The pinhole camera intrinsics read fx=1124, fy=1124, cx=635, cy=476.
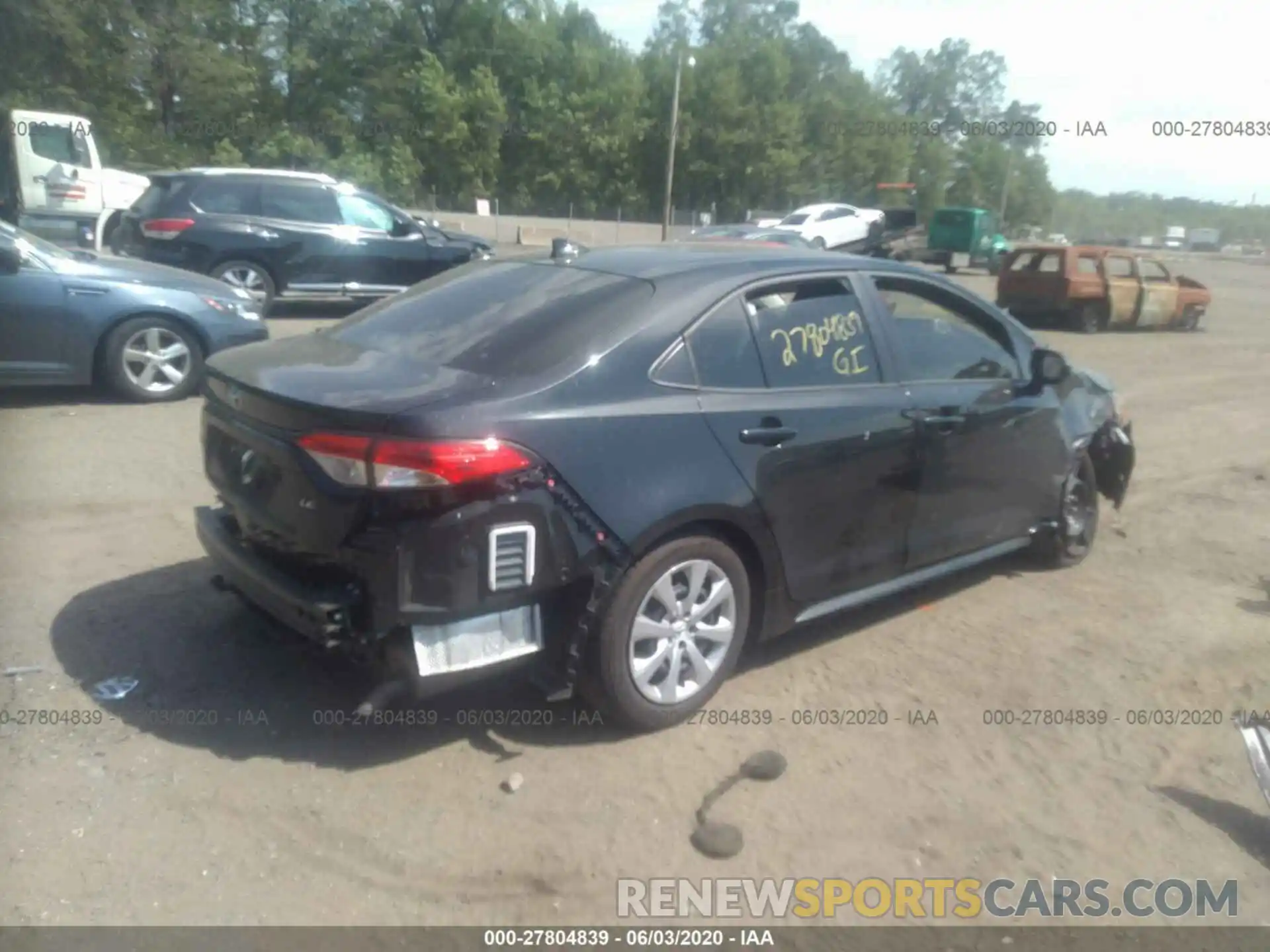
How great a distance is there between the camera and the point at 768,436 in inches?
159

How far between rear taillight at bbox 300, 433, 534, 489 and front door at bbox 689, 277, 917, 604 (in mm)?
886

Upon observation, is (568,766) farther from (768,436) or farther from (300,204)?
(300,204)

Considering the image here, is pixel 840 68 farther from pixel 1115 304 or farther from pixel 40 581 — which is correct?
pixel 40 581

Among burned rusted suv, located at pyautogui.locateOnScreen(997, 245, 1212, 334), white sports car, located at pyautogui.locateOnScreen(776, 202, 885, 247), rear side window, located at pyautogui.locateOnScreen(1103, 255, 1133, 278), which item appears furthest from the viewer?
white sports car, located at pyautogui.locateOnScreen(776, 202, 885, 247)

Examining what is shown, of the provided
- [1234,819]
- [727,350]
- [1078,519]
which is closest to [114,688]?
[727,350]

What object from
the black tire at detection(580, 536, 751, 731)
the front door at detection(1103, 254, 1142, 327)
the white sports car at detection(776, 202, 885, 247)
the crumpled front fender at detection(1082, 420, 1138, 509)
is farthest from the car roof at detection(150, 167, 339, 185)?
the white sports car at detection(776, 202, 885, 247)

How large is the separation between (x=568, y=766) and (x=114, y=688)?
5.63ft

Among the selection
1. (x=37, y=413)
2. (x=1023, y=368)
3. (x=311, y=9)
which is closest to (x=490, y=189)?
(x=311, y=9)

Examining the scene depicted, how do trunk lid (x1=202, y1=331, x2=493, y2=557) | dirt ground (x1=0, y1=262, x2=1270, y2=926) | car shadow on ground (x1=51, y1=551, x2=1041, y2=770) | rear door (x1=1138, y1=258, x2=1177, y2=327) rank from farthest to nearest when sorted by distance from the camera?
rear door (x1=1138, y1=258, x2=1177, y2=327) → car shadow on ground (x1=51, y1=551, x2=1041, y2=770) → trunk lid (x1=202, y1=331, x2=493, y2=557) → dirt ground (x1=0, y1=262, x2=1270, y2=926)

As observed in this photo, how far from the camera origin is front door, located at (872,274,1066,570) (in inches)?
185

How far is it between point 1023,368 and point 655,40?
58.3 m

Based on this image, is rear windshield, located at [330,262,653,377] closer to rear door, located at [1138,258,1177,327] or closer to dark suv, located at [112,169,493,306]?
dark suv, located at [112,169,493,306]

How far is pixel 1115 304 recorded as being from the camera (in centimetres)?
1911

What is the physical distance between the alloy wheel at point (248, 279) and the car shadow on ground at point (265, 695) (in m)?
9.21
